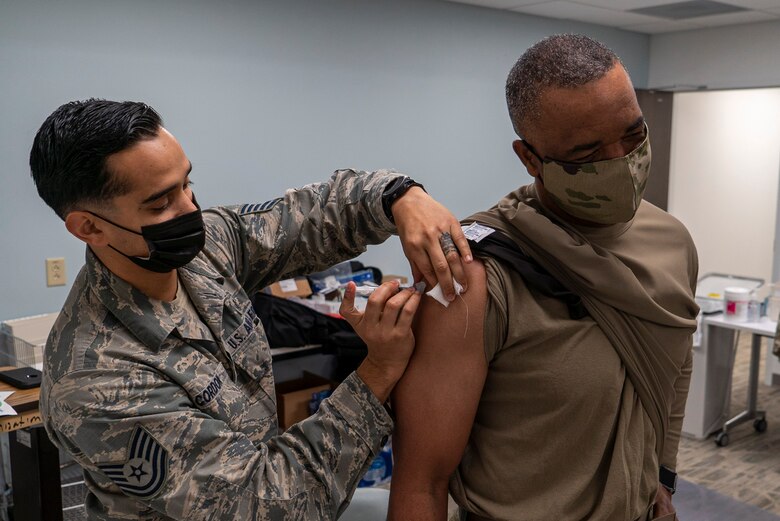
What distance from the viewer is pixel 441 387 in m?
1.24

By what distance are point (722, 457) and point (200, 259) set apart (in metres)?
3.48

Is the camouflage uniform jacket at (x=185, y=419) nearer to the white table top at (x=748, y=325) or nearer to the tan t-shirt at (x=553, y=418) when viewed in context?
the tan t-shirt at (x=553, y=418)

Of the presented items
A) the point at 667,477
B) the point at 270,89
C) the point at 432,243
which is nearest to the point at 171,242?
the point at 432,243

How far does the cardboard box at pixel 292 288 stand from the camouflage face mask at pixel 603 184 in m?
2.91

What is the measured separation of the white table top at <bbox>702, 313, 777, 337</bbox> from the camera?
12.7ft

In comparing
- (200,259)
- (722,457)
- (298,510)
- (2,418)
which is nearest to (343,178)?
(200,259)

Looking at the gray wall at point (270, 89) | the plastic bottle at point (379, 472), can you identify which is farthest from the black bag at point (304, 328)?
the gray wall at point (270, 89)

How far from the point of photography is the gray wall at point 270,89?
3469 millimetres

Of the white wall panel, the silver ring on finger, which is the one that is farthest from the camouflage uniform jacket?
the white wall panel

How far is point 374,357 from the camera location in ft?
4.06

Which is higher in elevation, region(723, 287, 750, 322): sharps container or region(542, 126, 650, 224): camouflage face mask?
region(542, 126, 650, 224): camouflage face mask

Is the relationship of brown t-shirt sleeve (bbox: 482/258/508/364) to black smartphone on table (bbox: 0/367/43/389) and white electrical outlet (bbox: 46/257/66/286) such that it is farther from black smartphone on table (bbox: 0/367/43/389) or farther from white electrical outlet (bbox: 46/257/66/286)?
white electrical outlet (bbox: 46/257/66/286)

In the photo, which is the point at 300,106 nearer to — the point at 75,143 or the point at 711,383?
the point at 711,383

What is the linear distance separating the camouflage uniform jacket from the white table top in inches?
128
